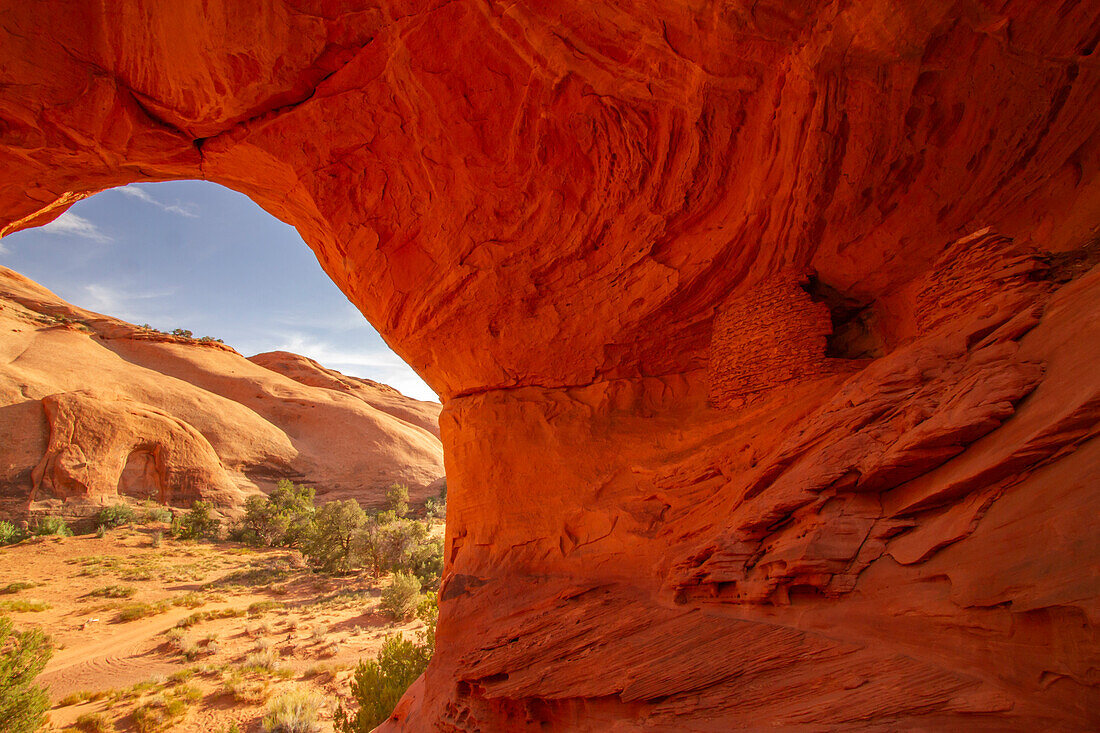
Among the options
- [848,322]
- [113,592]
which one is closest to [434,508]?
[113,592]

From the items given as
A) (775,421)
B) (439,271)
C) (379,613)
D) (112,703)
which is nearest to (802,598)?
(775,421)

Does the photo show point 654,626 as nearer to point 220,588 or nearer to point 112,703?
point 112,703

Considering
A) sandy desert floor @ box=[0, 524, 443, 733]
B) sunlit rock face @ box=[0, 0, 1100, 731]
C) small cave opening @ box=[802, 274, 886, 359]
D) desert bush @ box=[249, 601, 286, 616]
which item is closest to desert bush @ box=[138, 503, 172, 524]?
sandy desert floor @ box=[0, 524, 443, 733]

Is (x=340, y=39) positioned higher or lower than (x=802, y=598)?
higher

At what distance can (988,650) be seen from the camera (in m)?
2.50

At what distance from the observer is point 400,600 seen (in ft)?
48.8

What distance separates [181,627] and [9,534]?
45.4 ft

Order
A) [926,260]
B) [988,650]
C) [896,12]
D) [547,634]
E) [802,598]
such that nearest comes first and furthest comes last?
[988,650], [802,598], [896,12], [547,634], [926,260]

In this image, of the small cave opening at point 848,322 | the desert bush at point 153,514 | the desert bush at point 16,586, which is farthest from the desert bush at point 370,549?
the small cave opening at point 848,322

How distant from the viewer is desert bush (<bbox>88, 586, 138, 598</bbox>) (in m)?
15.0

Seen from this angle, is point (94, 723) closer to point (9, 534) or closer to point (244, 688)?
point (244, 688)

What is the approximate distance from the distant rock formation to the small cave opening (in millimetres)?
30742

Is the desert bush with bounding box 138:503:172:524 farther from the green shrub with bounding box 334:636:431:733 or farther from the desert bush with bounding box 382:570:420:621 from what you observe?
the green shrub with bounding box 334:636:431:733

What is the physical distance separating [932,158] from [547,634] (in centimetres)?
658
